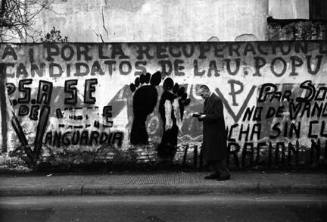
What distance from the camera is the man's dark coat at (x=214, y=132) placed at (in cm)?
891

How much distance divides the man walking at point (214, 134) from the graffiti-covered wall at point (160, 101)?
1.08m

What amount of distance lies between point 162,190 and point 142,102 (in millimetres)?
2232

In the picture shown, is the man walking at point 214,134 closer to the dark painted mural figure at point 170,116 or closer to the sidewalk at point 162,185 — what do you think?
the sidewalk at point 162,185

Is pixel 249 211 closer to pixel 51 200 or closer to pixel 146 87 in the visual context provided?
pixel 51 200

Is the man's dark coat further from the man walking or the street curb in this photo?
the street curb

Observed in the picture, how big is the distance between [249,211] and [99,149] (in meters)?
3.90

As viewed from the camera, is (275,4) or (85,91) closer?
(85,91)

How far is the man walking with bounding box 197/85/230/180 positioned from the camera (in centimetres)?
891

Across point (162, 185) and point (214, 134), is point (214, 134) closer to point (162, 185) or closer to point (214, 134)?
point (214, 134)

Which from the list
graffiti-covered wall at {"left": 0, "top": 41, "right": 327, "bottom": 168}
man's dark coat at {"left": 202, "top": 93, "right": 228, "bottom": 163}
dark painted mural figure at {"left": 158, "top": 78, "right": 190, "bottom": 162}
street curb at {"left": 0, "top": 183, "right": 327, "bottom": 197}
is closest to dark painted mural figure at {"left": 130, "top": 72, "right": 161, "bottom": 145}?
graffiti-covered wall at {"left": 0, "top": 41, "right": 327, "bottom": 168}

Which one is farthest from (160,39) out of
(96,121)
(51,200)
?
(51,200)

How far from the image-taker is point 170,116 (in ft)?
33.1

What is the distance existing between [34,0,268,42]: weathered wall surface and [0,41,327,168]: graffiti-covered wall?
13.9ft

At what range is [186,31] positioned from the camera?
14188 millimetres
